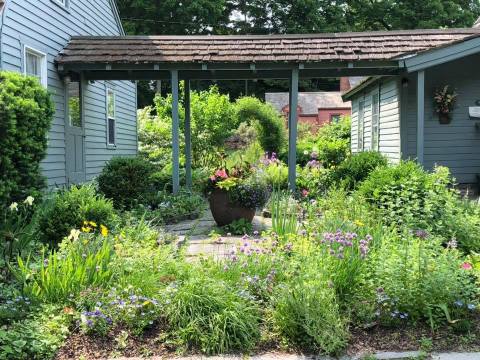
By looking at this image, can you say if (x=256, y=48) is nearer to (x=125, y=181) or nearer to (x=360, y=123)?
(x=125, y=181)

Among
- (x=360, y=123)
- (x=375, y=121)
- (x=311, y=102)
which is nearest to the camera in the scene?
(x=375, y=121)

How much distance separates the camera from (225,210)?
798 centimetres

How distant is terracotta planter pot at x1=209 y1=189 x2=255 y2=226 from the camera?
792cm

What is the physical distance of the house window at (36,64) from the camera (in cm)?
989

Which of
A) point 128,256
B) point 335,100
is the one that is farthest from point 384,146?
point 335,100

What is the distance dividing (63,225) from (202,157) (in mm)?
13019

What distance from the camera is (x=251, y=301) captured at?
13.0ft

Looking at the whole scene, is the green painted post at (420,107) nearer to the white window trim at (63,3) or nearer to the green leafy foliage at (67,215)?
the green leafy foliage at (67,215)

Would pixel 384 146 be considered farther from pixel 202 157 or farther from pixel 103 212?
pixel 103 212

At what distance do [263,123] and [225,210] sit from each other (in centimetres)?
1757

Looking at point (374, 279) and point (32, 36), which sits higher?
point (32, 36)

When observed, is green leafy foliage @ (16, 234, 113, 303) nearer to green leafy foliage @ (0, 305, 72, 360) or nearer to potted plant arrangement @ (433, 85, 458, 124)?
green leafy foliage @ (0, 305, 72, 360)

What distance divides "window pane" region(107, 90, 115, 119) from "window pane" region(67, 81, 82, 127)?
266 cm

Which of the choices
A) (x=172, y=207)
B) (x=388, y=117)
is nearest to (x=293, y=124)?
(x=388, y=117)
